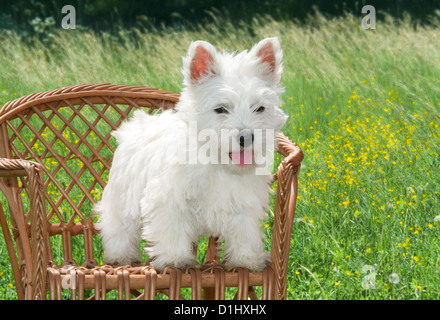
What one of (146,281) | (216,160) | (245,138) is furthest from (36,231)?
(245,138)

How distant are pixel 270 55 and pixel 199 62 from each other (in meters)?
0.27

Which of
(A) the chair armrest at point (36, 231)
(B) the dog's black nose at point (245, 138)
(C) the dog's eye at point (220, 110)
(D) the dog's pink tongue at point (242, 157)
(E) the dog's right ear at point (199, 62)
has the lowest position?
(A) the chair armrest at point (36, 231)

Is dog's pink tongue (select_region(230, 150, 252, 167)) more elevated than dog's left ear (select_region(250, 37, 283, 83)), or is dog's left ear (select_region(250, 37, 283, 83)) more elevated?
dog's left ear (select_region(250, 37, 283, 83))

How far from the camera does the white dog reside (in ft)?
7.95

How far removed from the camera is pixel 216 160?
2486 millimetres

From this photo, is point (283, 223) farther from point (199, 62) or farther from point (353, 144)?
point (353, 144)

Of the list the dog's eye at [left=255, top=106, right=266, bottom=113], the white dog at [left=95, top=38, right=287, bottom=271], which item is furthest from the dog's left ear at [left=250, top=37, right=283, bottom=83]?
the dog's eye at [left=255, top=106, right=266, bottom=113]

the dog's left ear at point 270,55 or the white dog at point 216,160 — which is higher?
the dog's left ear at point 270,55

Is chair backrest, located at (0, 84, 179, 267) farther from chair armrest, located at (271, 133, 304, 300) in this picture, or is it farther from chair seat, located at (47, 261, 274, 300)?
chair armrest, located at (271, 133, 304, 300)

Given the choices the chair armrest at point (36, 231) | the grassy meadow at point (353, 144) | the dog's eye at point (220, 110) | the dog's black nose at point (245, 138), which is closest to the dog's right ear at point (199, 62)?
the dog's eye at point (220, 110)

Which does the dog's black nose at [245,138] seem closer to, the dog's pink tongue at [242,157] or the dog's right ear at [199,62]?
the dog's pink tongue at [242,157]

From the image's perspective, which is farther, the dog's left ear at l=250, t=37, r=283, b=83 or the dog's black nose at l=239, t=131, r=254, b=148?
the dog's left ear at l=250, t=37, r=283, b=83

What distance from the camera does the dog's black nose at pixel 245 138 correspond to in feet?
7.70

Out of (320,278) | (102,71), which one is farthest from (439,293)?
(102,71)
